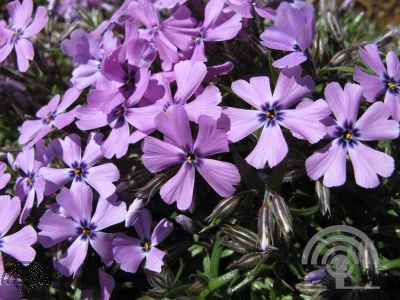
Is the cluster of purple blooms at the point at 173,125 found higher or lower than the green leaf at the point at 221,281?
higher

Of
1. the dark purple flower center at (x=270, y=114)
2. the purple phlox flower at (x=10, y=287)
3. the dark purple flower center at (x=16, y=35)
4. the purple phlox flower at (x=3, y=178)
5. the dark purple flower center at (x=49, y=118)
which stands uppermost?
the dark purple flower center at (x=16, y=35)

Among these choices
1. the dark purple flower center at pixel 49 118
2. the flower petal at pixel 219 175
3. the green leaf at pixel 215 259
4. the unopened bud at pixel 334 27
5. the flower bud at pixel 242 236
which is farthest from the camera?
the unopened bud at pixel 334 27

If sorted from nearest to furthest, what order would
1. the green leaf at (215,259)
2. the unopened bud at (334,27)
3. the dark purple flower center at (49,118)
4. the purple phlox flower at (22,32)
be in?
the green leaf at (215,259) → the dark purple flower center at (49,118) → the purple phlox flower at (22,32) → the unopened bud at (334,27)

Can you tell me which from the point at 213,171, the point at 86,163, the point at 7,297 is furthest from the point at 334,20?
the point at 7,297

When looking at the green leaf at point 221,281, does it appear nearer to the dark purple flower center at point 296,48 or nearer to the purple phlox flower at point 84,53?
the dark purple flower center at point 296,48

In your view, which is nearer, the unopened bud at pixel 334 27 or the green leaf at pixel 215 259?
the green leaf at pixel 215 259

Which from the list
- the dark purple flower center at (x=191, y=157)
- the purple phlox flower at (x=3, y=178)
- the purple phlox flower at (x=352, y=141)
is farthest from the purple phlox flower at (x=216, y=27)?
the purple phlox flower at (x=3, y=178)
